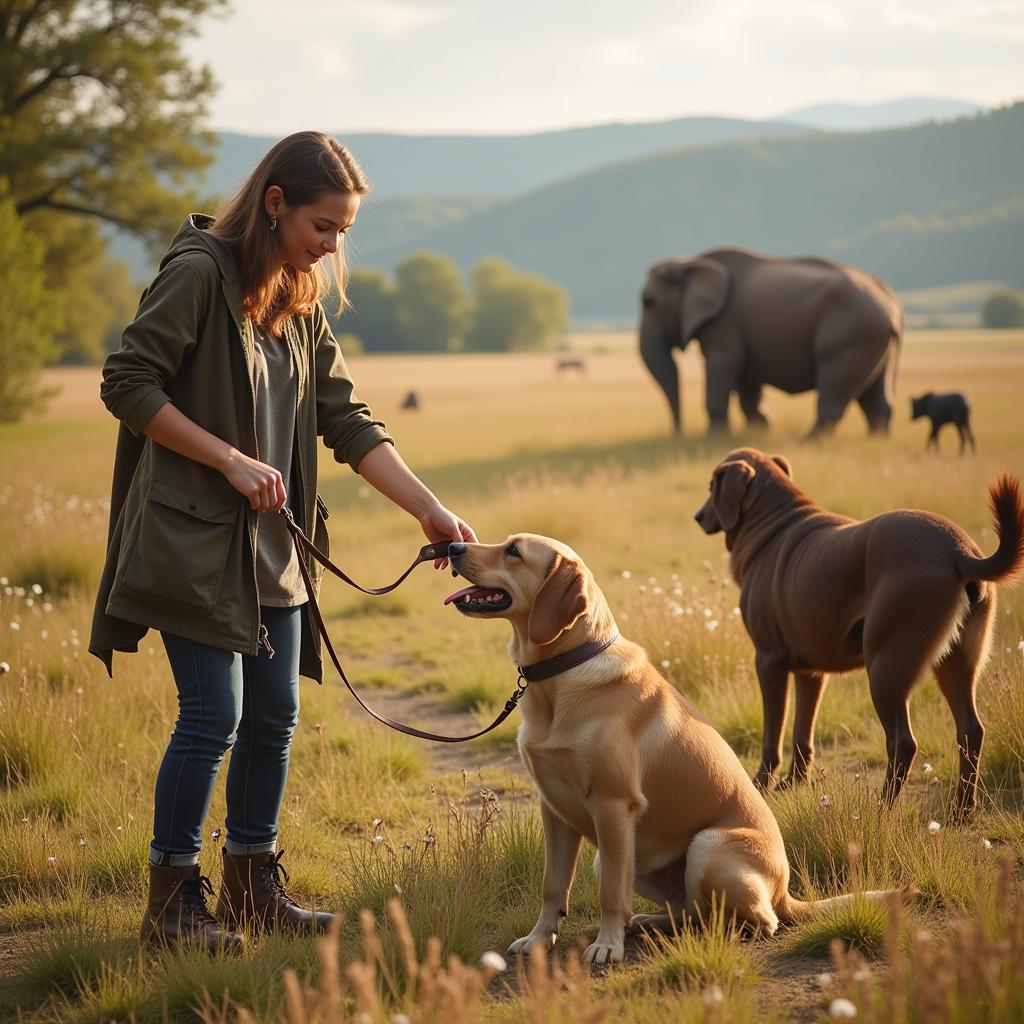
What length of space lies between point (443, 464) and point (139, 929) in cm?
1676

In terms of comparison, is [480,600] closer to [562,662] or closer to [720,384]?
[562,662]

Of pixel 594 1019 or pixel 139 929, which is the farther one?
pixel 139 929

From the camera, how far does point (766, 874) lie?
148 inches

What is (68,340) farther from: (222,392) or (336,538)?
(222,392)

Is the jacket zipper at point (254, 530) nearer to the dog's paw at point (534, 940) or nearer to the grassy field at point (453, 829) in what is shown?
the grassy field at point (453, 829)

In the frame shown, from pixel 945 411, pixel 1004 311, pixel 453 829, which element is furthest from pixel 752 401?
pixel 1004 311

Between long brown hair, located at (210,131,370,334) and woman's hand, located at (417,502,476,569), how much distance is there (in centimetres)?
92

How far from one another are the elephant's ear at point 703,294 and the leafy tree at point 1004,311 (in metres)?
93.6

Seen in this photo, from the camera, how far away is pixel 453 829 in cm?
491

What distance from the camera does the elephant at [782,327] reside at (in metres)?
18.1

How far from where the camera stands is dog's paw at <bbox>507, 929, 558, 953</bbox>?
3.82 m

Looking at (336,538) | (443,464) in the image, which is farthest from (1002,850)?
(443,464)

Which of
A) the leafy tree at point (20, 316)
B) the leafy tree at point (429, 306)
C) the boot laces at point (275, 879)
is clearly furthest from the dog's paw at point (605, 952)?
A: the leafy tree at point (429, 306)

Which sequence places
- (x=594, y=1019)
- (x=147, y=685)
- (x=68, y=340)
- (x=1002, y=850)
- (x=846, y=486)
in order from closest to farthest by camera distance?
(x=594, y=1019)
(x=1002, y=850)
(x=147, y=685)
(x=846, y=486)
(x=68, y=340)
